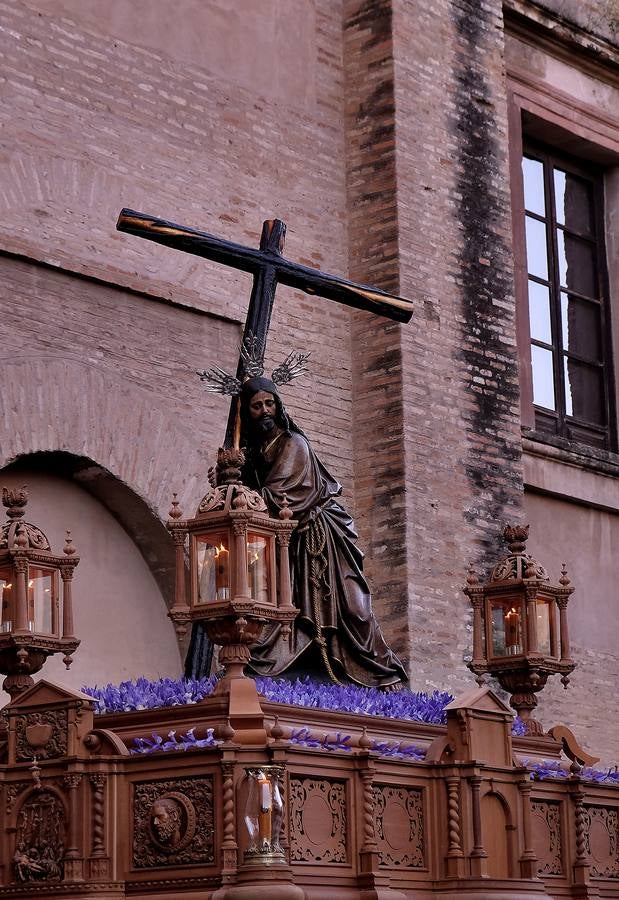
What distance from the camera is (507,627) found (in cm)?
1114

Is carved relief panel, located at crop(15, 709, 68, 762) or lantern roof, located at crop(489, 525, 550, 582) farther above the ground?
lantern roof, located at crop(489, 525, 550, 582)

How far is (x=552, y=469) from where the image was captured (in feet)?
51.0

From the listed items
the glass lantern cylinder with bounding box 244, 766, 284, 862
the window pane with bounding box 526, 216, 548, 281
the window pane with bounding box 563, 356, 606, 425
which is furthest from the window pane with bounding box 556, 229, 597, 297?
the glass lantern cylinder with bounding box 244, 766, 284, 862

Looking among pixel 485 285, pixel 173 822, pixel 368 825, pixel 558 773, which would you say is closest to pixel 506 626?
pixel 558 773

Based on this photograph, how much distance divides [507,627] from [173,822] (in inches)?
125

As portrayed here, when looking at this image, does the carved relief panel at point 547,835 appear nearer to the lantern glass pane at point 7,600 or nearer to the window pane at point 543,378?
the lantern glass pane at point 7,600

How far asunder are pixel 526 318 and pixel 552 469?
1.27 meters

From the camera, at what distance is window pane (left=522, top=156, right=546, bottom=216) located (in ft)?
54.0

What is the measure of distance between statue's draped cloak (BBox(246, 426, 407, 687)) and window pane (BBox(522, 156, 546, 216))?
686 cm

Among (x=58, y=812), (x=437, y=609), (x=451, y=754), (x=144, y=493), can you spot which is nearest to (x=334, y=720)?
(x=451, y=754)

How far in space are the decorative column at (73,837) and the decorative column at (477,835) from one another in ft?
6.13

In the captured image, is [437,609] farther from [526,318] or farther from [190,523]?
[190,523]

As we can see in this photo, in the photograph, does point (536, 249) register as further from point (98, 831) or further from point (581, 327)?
point (98, 831)

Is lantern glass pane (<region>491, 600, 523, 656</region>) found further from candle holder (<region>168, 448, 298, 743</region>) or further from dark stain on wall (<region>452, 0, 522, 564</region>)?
dark stain on wall (<region>452, 0, 522, 564</region>)
